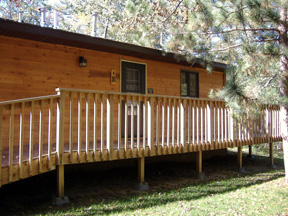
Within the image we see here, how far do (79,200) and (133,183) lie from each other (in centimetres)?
164

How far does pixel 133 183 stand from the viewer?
6.28m

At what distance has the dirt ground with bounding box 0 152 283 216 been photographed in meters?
4.82

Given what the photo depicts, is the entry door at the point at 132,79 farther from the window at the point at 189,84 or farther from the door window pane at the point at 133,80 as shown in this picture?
the window at the point at 189,84

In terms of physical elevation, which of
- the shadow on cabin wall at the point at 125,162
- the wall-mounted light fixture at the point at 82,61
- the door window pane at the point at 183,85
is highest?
the wall-mounted light fixture at the point at 82,61

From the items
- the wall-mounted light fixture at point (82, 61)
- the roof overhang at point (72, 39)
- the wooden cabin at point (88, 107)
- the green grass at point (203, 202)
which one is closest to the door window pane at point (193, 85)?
the wooden cabin at point (88, 107)

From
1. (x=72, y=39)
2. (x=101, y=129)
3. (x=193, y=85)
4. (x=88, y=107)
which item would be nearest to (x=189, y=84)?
(x=193, y=85)

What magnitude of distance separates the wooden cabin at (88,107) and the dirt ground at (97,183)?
0.51m

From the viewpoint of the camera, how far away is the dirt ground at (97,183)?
4820mm

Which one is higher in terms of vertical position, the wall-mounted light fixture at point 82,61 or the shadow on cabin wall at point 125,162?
the wall-mounted light fixture at point 82,61

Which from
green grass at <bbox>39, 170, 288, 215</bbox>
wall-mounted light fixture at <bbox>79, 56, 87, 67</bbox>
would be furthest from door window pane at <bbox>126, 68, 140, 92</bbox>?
green grass at <bbox>39, 170, 288, 215</bbox>

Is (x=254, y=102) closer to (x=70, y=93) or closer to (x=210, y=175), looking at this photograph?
(x=210, y=175)

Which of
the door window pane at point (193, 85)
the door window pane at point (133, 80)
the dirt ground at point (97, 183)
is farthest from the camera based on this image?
the door window pane at point (193, 85)

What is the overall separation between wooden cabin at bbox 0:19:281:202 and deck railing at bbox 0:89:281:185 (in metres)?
0.02

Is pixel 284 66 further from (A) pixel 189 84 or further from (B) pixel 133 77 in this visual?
(B) pixel 133 77
